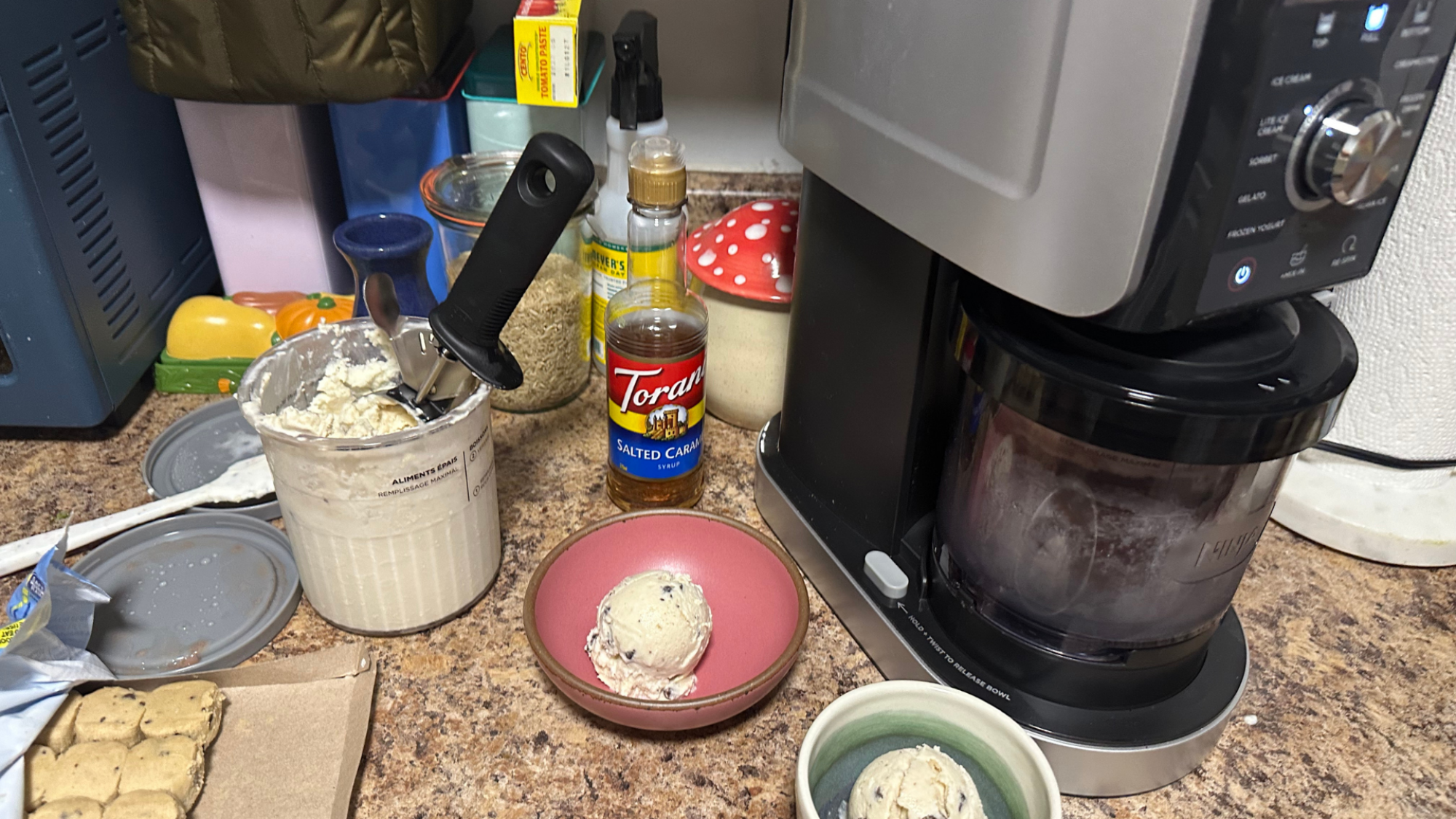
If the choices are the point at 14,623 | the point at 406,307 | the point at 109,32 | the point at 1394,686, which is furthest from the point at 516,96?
the point at 1394,686

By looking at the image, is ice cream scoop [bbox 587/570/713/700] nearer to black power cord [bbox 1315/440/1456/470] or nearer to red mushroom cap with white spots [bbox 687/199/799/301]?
red mushroom cap with white spots [bbox 687/199/799/301]

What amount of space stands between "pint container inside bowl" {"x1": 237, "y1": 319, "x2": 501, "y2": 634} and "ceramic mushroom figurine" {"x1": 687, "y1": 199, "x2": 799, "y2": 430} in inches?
9.0

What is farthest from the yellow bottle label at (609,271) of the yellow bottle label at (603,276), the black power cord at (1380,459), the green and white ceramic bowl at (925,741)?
the black power cord at (1380,459)

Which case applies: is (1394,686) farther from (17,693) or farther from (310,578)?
(17,693)

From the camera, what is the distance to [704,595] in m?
0.62

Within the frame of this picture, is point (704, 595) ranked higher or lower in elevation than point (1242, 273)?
lower

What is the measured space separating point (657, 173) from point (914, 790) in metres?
0.41

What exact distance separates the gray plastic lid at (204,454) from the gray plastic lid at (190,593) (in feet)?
0.07

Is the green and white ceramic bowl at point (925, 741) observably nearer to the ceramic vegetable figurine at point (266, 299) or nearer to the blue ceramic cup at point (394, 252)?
the blue ceramic cup at point (394, 252)

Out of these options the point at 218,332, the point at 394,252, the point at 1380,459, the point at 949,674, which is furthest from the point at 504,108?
the point at 1380,459

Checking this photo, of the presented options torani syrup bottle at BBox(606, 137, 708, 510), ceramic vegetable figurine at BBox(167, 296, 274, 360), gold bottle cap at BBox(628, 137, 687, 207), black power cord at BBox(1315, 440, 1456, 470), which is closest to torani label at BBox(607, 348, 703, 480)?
torani syrup bottle at BBox(606, 137, 708, 510)

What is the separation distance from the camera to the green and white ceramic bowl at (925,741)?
458 millimetres

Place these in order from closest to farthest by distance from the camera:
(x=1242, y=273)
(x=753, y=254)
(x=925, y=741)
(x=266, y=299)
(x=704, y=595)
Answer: (x=1242, y=273), (x=925, y=741), (x=704, y=595), (x=753, y=254), (x=266, y=299)

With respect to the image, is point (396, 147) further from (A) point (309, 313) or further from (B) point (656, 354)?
(B) point (656, 354)
